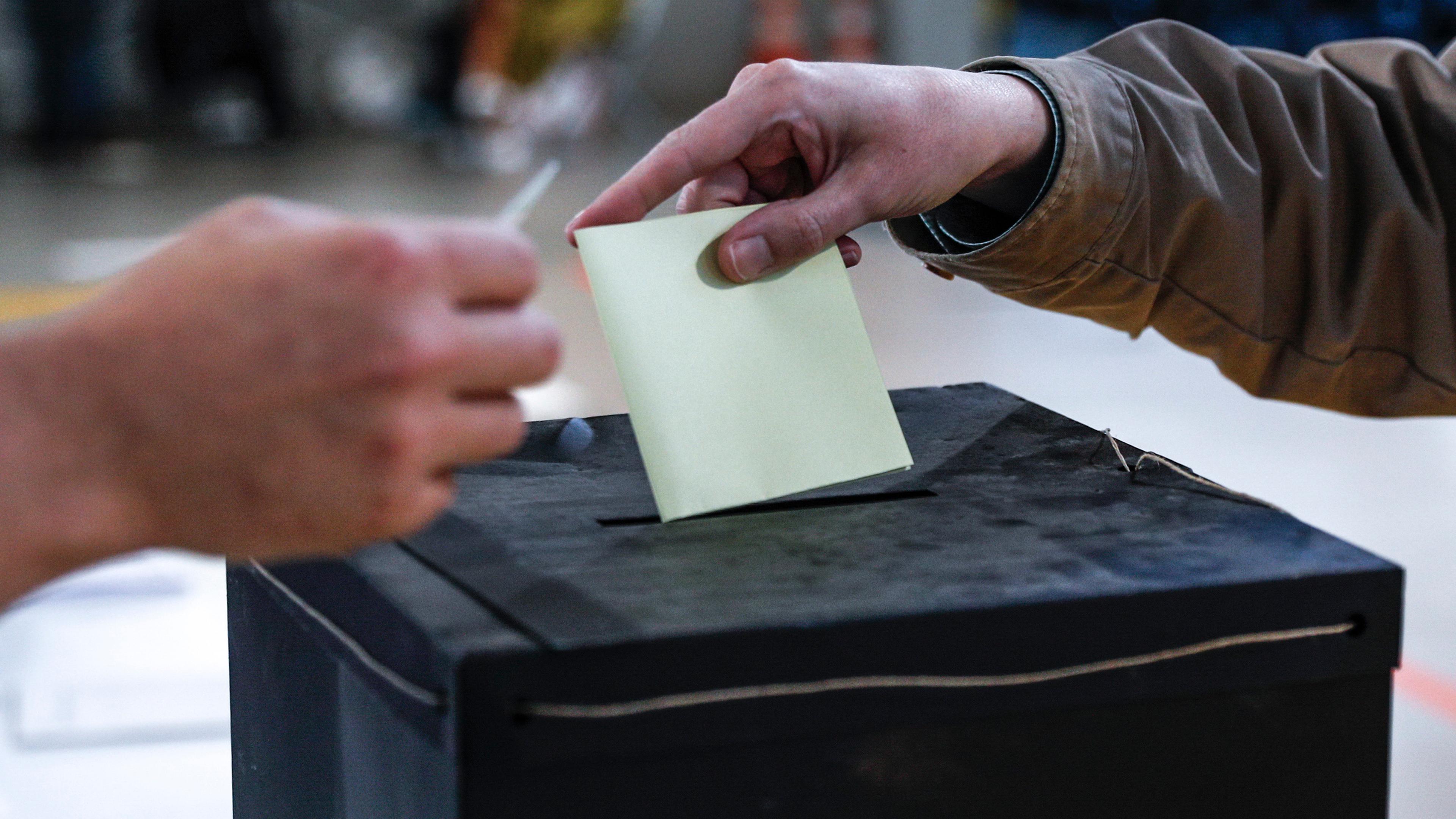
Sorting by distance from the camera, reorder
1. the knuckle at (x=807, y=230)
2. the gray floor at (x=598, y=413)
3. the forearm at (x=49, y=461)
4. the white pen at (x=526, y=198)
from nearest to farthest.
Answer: the forearm at (x=49, y=461)
the white pen at (x=526, y=198)
the knuckle at (x=807, y=230)
the gray floor at (x=598, y=413)

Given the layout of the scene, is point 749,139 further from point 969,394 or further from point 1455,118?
point 1455,118

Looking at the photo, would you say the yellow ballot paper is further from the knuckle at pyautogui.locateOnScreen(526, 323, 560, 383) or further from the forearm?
the forearm

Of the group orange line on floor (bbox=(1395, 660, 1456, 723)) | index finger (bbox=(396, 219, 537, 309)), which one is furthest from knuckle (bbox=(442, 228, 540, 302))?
orange line on floor (bbox=(1395, 660, 1456, 723))

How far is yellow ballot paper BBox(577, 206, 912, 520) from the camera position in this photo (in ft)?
2.11

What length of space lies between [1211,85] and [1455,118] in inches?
7.0

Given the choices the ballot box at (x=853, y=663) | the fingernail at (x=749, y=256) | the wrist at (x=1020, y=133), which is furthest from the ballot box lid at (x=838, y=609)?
the wrist at (x=1020, y=133)

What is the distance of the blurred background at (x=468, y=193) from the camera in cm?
141

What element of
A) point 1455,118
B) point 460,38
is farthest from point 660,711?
point 460,38

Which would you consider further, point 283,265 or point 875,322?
point 875,322

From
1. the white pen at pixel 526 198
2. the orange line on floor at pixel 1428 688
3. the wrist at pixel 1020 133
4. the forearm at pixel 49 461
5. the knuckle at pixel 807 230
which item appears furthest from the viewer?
the orange line on floor at pixel 1428 688

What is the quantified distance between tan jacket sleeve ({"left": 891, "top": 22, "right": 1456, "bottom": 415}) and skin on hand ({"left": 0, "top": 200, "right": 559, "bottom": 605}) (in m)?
0.49

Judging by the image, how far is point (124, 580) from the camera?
1.71m

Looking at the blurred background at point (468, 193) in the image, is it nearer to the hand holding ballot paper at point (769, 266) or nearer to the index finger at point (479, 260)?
the hand holding ballot paper at point (769, 266)

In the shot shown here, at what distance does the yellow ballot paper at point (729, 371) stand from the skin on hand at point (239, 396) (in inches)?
7.4
